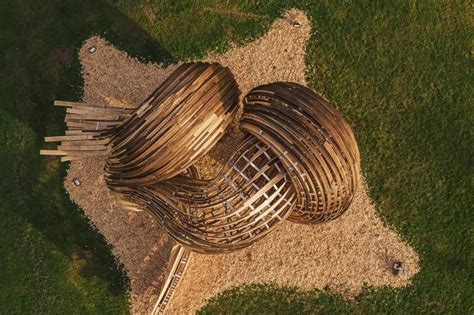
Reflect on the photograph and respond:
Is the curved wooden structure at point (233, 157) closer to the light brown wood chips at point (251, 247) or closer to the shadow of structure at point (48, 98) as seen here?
the light brown wood chips at point (251, 247)

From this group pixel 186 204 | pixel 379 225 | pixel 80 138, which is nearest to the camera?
pixel 186 204

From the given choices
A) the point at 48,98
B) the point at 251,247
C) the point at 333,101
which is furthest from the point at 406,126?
the point at 48,98

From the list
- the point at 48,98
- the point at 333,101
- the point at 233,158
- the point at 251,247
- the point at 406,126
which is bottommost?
the point at 251,247

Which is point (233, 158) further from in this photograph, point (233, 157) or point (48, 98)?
point (48, 98)

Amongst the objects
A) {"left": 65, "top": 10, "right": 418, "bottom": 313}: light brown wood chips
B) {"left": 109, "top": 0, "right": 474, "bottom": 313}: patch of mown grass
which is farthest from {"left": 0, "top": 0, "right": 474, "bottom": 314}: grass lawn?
{"left": 65, "top": 10, "right": 418, "bottom": 313}: light brown wood chips

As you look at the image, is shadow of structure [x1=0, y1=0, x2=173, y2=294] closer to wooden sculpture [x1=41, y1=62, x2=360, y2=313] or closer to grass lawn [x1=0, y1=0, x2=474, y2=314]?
grass lawn [x1=0, y1=0, x2=474, y2=314]

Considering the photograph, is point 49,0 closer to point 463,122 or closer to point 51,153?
point 51,153

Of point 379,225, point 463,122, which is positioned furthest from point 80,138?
point 463,122
